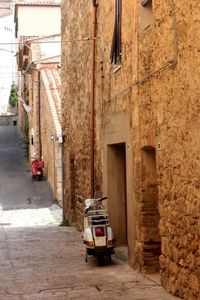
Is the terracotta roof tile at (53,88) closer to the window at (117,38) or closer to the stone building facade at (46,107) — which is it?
the stone building facade at (46,107)

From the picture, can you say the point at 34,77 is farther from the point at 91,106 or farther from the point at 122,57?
the point at 122,57

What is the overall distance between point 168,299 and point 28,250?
16.7 ft

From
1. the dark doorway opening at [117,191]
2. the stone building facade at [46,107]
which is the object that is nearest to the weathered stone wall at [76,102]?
the dark doorway opening at [117,191]

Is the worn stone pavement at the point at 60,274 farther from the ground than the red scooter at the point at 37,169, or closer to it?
closer to it

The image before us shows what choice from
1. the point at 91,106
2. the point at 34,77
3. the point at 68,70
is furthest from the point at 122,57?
the point at 34,77

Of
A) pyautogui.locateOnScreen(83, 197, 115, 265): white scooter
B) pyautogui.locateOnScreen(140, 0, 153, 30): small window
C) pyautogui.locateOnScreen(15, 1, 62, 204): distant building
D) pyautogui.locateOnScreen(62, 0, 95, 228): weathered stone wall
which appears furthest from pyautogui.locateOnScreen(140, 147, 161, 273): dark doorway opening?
pyautogui.locateOnScreen(15, 1, 62, 204): distant building

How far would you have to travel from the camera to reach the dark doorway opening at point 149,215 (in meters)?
7.62

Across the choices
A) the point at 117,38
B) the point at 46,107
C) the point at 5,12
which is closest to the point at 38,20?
the point at 46,107

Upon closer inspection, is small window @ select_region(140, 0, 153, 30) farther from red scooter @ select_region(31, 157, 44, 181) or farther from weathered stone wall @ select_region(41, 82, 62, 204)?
red scooter @ select_region(31, 157, 44, 181)

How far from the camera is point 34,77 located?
25.9 meters

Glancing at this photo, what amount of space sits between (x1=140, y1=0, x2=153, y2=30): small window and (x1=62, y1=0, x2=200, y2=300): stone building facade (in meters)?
0.01

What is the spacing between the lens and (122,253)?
929 centimetres

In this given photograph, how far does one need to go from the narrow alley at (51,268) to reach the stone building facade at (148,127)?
0.44 metres

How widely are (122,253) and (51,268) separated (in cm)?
141
